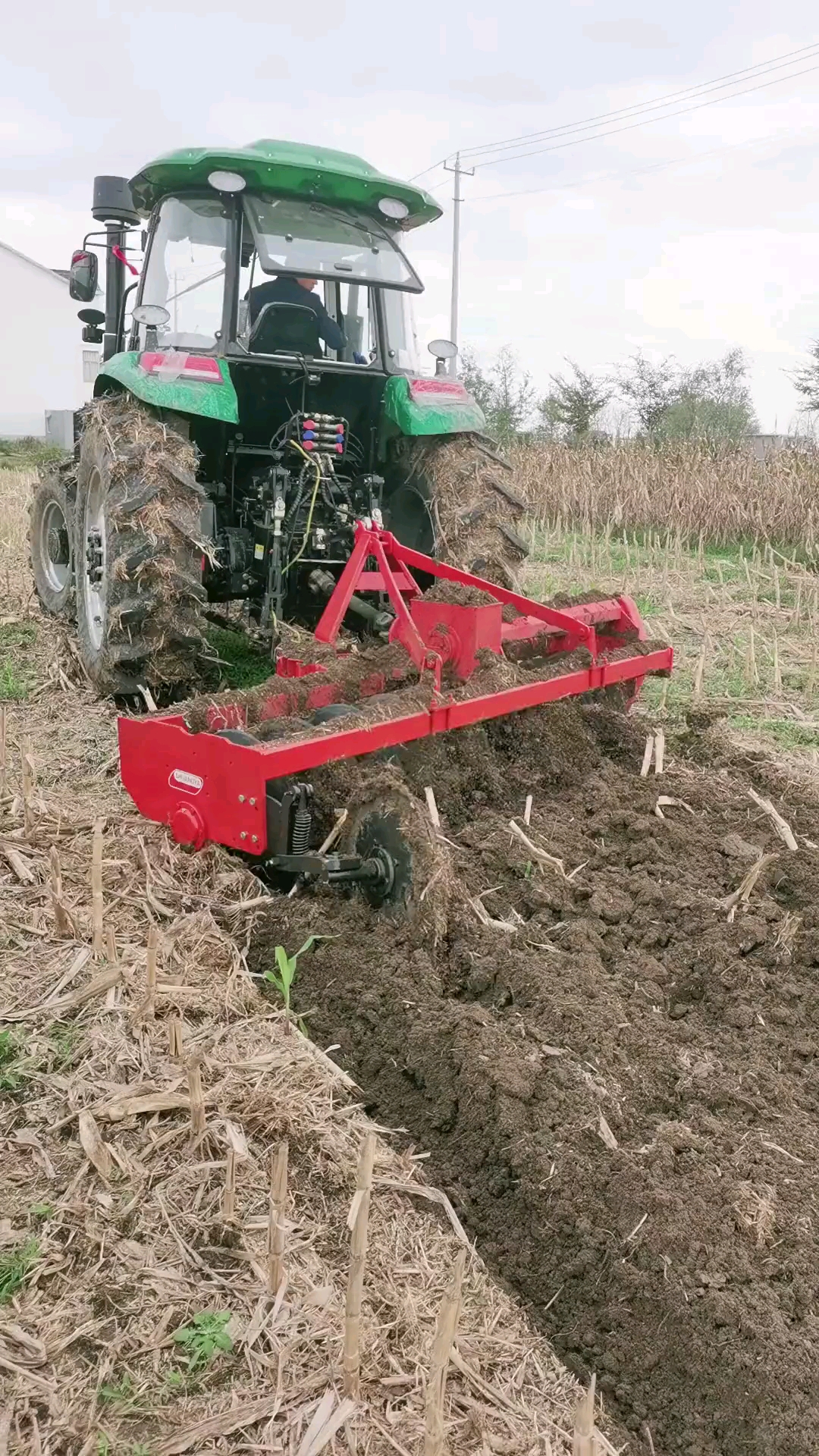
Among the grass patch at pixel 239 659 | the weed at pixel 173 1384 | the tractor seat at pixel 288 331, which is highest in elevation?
the tractor seat at pixel 288 331

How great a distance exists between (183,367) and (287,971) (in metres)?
2.88

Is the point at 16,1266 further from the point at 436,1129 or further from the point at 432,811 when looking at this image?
the point at 432,811

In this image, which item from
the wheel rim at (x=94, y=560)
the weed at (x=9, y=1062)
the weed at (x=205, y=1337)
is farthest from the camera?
the wheel rim at (x=94, y=560)

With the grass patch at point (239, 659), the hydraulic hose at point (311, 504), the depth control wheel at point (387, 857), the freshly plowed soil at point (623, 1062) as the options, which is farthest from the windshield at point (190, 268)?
the depth control wheel at point (387, 857)

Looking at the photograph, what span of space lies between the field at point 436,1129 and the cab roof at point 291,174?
103 inches

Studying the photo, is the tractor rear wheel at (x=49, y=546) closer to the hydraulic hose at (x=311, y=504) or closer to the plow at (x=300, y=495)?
the plow at (x=300, y=495)

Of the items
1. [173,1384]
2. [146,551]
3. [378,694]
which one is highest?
[146,551]

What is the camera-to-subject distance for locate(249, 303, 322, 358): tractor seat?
203 inches

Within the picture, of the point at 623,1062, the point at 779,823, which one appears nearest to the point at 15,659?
the point at 779,823

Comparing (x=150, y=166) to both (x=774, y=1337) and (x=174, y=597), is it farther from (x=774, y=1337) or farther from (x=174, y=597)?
(x=774, y=1337)

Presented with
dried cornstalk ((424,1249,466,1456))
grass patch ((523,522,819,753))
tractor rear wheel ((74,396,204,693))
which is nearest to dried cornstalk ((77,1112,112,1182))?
dried cornstalk ((424,1249,466,1456))

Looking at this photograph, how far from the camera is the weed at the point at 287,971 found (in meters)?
2.74

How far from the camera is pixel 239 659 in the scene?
6.28 m

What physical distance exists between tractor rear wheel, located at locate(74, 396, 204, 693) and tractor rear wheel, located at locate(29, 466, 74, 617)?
6.59 ft
